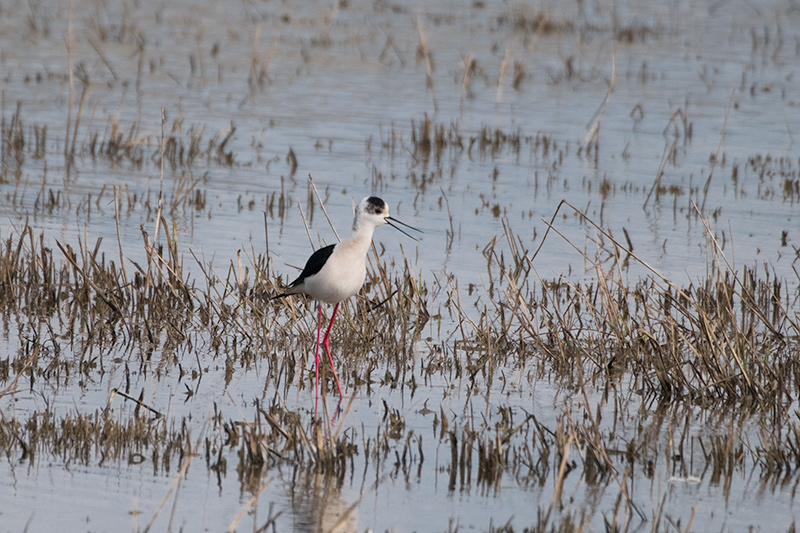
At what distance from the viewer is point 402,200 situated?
10391mm

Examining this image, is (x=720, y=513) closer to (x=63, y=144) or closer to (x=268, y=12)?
(x=63, y=144)

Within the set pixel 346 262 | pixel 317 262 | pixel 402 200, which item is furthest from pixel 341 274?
pixel 402 200

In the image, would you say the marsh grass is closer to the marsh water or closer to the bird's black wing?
the marsh water

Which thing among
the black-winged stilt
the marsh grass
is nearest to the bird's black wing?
the black-winged stilt

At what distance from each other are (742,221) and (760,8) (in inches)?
779

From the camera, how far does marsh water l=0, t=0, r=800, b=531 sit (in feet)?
13.6

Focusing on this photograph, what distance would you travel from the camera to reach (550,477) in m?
4.36

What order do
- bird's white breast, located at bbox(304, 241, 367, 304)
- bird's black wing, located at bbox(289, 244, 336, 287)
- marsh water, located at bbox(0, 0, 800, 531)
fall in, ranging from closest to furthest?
marsh water, located at bbox(0, 0, 800, 531), bird's white breast, located at bbox(304, 241, 367, 304), bird's black wing, located at bbox(289, 244, 336, 287)

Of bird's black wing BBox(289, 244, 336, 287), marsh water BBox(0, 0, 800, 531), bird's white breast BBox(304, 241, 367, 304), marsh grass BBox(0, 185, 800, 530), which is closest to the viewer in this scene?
marsh water BBox(0, 0, 800, 531)

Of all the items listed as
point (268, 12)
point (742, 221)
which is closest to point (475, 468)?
point (742, 221)

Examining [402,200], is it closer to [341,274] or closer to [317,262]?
[317,262]

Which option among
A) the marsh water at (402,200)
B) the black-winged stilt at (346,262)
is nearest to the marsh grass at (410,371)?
the marsh water at (402,200)

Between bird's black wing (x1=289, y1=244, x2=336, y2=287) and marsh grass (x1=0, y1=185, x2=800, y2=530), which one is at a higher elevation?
bird's black wing (x1=289, y1=244, x2=336, y2=287)

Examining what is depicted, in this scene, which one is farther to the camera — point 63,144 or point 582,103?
point 582,103
